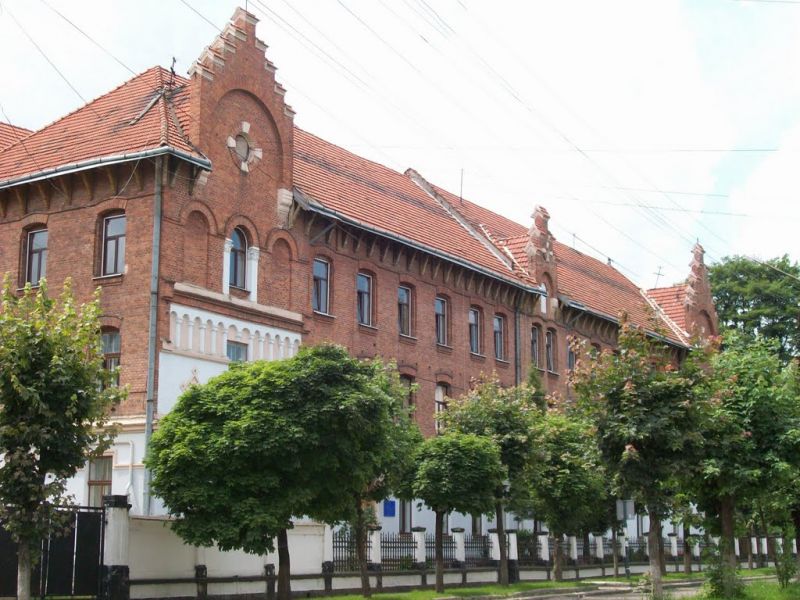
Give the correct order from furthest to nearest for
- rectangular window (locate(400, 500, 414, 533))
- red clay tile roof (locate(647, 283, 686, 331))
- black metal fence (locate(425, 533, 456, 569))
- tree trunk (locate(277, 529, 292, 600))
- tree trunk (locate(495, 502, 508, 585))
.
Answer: red clay tile roof (locate(647, 283, 686, 331)) < rectangular window (locate(400, 500, 414, 533)) < tree trunk (locate(495, 502, 508, 585)) < black metal fence (locate(425, 533, 456, 569)) < tree trunk (locate(277, 529, 292, 600))

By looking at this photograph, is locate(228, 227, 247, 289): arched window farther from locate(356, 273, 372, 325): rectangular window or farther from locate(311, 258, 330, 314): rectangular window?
locate(356, 273, 372, 325): rectangular window

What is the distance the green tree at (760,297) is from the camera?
68.2m

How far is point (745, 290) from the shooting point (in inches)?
2746

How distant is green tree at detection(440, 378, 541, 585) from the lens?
31.9 metres

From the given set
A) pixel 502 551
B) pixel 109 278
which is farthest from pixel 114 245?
pixel 502 551

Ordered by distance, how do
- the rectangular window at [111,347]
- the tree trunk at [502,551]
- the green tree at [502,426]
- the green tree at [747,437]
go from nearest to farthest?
the green tree at [747,437] < the rectangular window at [111,347] < the green tree at [502,426] < the tree trunk at [502,551]

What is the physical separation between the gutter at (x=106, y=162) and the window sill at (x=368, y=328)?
8.49 meters

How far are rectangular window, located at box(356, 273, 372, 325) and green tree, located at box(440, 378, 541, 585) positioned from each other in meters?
4.43

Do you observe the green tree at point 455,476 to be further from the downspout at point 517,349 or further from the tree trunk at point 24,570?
the downspout at point 517,349

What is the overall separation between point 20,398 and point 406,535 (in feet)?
54.6

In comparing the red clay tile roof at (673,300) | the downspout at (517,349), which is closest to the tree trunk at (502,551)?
the downspout at (517,349)

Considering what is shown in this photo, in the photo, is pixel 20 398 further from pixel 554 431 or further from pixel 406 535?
pixel 554 431

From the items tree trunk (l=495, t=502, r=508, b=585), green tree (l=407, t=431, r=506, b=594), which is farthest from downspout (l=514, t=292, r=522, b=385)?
green tree (l=407, t=431, r=506, b=594)

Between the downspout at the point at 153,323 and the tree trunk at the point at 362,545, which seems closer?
the tree trunk at the point at 362,545
